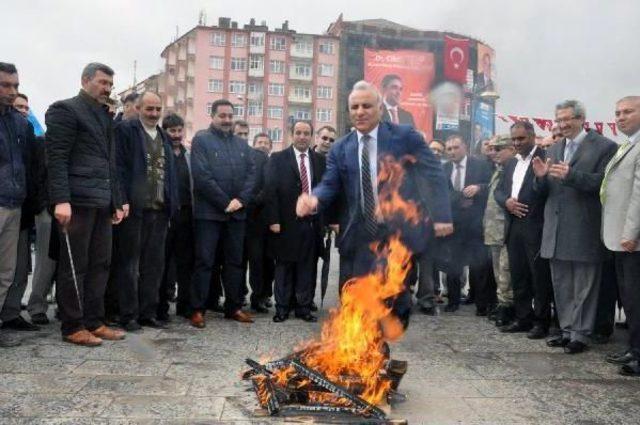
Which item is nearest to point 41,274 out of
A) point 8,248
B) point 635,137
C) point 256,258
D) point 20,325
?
point 20,325

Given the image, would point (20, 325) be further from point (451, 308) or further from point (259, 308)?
point (451, 308)

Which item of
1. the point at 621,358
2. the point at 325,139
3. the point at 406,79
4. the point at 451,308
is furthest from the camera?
the point at 406,79

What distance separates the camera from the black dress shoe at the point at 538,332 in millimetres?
6714

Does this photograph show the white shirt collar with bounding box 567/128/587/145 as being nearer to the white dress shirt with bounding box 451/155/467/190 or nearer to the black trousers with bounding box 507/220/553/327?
the black trousers with bounding box 507/220/553/327

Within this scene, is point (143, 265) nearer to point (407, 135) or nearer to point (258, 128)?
point (407, 135)

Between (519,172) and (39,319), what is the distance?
5552 mm

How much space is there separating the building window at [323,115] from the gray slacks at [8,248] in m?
75.0

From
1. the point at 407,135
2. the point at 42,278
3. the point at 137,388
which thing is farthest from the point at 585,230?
the point at 42,278

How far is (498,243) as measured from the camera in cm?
761

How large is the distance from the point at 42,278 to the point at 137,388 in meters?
2.93

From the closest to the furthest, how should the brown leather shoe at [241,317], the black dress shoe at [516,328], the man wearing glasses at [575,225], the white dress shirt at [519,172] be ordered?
the man wearing glasses at [575,225] → the black dress shoe at [516,328] → the white dress shirt at [519,172] → the brown leather shoe at [241,317]

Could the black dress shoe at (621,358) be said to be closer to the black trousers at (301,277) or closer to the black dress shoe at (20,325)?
the black trousers at (301,277)

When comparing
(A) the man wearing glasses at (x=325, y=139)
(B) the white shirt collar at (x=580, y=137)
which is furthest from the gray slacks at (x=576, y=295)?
(A) the man wearing glasses at (x=325, y=139)

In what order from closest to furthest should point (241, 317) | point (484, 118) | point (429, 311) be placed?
point (241, 317) → point (429, 311) → point (484, 118)
